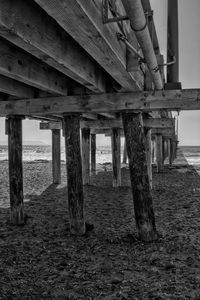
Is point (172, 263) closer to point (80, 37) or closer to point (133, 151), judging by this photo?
point (133, 151)

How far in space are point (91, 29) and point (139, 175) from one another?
3.40 meters

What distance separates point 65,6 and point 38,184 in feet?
35.7

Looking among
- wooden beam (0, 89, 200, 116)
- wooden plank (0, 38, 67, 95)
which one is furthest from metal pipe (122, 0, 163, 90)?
wooden plank (0, 38, 67, 95)

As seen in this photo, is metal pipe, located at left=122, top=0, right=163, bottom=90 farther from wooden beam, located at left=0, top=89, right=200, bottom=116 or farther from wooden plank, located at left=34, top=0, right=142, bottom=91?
wooden beam, located at left=0, top=89, right=200, bottom=116

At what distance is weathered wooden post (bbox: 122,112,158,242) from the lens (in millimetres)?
5543

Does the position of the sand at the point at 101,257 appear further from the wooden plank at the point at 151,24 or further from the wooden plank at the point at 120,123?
the wooden plank at the point at 151,24

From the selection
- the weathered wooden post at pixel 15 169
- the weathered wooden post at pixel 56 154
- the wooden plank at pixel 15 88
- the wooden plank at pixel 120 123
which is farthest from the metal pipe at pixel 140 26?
the weathered wooden post at pixel 56 154

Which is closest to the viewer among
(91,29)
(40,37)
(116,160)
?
(91,29)

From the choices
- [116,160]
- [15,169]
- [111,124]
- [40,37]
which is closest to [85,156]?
[116,160]

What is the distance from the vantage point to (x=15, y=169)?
6.67m

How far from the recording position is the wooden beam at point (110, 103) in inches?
205

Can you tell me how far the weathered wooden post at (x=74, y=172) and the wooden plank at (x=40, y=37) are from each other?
157 cm

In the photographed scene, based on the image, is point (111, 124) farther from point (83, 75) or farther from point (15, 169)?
point (83, 75)

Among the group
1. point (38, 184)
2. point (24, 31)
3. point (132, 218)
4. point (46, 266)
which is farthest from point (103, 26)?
point (38, 184)
